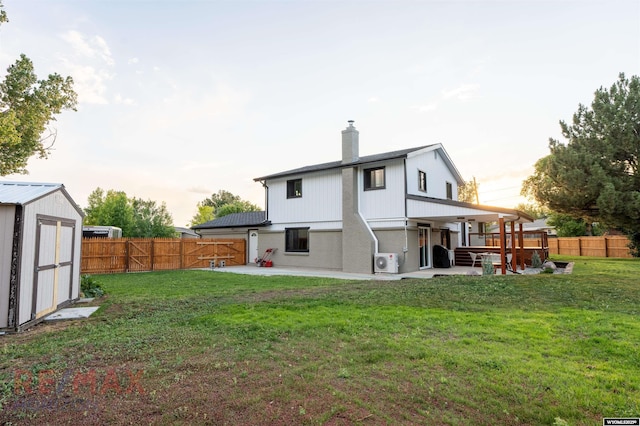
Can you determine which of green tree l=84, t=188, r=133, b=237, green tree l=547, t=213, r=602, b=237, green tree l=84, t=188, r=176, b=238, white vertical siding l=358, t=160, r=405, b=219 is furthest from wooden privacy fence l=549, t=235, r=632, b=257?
green tree l=84, t=188, r=133, b=237

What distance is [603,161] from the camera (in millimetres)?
20016

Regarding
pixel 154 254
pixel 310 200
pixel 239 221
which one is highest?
pixel 310 200

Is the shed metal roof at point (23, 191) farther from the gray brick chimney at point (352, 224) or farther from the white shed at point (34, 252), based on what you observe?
the gray brick chimney at point (352, 224)

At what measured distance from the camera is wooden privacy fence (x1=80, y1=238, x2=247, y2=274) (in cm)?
1645

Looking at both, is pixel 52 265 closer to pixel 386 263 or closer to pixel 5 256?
pixel 5 256

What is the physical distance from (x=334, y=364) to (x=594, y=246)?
1187 inches

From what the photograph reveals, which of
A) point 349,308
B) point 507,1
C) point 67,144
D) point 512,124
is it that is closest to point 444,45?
point 507,1

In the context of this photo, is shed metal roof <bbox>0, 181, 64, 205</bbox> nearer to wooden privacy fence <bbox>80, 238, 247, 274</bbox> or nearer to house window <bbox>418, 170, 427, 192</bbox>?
wooden privacy fence <bbox>80, 238, 247, 274</bbox>

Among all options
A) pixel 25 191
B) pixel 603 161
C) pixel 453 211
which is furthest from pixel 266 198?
pixel 603 161

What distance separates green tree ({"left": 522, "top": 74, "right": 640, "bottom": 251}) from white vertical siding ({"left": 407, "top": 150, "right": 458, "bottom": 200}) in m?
6.99

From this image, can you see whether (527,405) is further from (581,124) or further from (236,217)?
(581,124)

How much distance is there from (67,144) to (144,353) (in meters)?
14.9

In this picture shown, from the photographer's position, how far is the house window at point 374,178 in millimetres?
15945

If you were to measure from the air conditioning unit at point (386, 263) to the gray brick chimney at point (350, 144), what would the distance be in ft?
16.3
